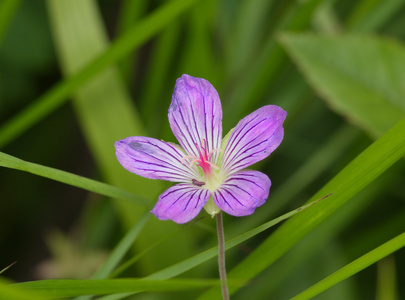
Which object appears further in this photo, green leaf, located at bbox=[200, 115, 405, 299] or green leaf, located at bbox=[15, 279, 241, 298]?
green leaf, located at bbox=[200, 115, 405, 299]

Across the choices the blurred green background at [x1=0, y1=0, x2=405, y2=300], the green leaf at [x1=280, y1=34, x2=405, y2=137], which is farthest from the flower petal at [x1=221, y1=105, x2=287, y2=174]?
the green leaf at [x1=280, y1=34, x2=405, y2=137]

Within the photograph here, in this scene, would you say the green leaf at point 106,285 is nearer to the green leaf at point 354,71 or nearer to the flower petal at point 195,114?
the flower petal at point 195,114

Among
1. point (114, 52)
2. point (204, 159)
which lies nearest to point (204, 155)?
point (204, 159)

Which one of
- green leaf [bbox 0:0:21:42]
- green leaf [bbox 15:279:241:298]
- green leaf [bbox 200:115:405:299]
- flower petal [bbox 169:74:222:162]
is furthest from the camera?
green leaf [bbox 0:0:21:42]

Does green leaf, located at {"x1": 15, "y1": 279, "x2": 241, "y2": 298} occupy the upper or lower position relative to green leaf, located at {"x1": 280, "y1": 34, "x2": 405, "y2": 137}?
lower

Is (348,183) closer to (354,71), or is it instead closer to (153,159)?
(153,159)

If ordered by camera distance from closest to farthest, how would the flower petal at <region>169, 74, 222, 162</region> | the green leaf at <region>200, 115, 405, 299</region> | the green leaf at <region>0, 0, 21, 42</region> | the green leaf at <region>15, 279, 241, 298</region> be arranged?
the green leaf at <region>15, 279, 241, 298</region> → the green leaf at <region>200, 115, 405, 299</region> → the flower petal at <region>169, 74, 222, 162</region> → the green leaf at <region>0, 0, 21, 42</region>

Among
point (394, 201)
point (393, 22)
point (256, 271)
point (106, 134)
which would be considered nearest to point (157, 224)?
point (106, 134)

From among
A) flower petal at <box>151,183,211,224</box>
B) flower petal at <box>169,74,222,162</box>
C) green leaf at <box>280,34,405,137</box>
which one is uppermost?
green leaf at <box>280,34,405,137</box>

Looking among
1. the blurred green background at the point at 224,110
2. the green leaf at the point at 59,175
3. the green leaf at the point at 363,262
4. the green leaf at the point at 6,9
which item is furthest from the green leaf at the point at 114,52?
the green leaf at the point at 363,262

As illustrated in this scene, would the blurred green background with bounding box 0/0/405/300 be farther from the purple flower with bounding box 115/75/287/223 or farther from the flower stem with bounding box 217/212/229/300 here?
the flower stem with bounding box 217/212/229/300
